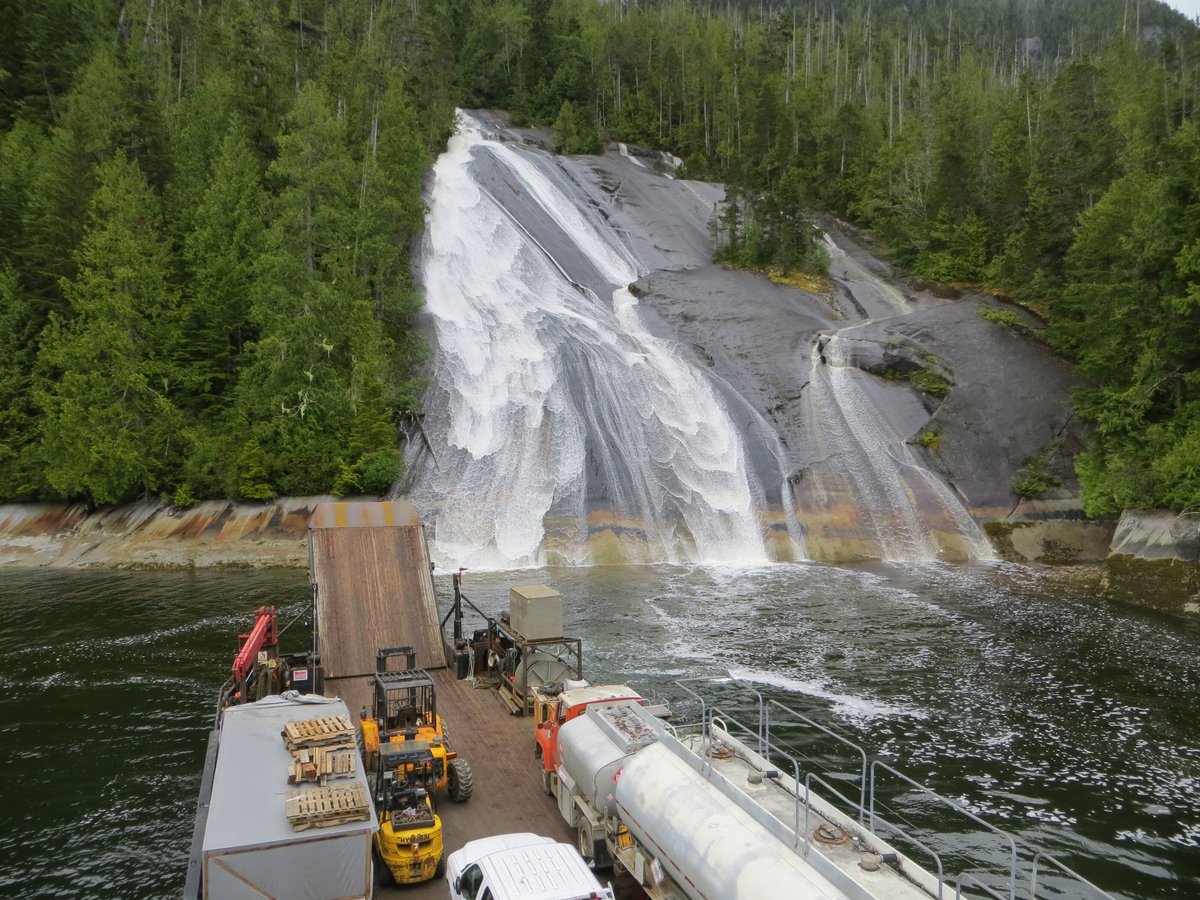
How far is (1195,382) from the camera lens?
35.0 meters

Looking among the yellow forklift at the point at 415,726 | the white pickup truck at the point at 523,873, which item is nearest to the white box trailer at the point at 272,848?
the white pickup truck at the point at 523,873

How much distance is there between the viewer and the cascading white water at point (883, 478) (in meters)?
36.5

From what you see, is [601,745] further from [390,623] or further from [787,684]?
[787,684]

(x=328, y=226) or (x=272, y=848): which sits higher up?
(x=328, y=226)

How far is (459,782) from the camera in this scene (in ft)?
45.8

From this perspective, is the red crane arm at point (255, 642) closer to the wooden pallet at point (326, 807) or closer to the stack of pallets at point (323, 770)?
the stack of pallets at point (323, 770)

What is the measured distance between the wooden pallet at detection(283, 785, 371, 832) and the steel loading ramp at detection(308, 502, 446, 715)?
27.8 feet

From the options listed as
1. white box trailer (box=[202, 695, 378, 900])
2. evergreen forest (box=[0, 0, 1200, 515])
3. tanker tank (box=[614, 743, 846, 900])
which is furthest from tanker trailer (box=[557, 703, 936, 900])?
evergreen forest (box=[0, 0, 1200, 515])

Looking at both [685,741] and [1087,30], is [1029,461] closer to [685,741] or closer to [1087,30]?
[685,741]

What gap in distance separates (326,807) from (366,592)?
10.7 meters

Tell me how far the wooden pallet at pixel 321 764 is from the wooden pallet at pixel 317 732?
0.77 ft

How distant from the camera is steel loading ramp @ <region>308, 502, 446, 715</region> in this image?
2027 cm

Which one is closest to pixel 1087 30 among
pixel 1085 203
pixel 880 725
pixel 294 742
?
pixel 1085 203

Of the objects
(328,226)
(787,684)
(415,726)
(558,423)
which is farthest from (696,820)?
(328,226)
